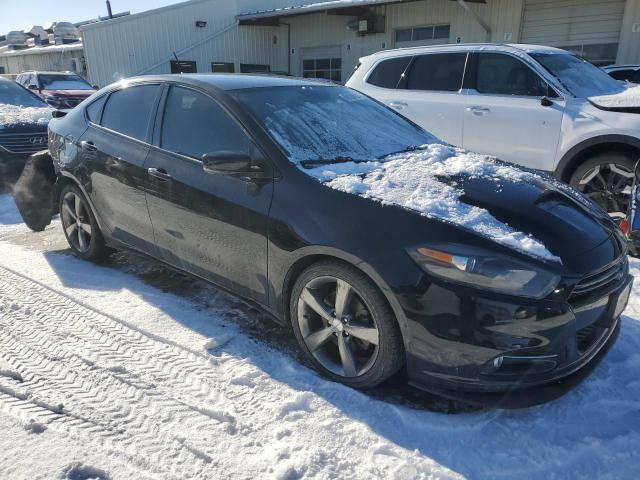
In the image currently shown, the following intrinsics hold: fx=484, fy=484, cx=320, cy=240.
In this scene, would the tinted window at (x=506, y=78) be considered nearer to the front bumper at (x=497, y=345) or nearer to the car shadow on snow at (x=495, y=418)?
the car shadow on snow at (x=495, y=418)

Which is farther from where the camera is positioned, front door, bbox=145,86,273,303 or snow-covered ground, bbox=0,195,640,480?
front door, bbox=145,86,273,303

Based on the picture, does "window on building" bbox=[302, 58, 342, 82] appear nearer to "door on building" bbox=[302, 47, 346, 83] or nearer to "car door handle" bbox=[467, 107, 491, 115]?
"door on building" bbox=[302, 47, 346, 83]

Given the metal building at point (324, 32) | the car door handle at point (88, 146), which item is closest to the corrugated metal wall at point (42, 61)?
the metal building at point (324, 32)

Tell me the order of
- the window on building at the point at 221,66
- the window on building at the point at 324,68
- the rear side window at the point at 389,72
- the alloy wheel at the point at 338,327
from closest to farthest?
1. the alloy wheel at the point at 338,327
2. the rear side window at the point at 389,72
3. the window on building at the point at 324,68
4. the window on building at the point at 221,66

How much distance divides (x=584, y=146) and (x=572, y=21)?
30.5 ft

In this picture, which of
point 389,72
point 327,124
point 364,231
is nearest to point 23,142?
point 389,72

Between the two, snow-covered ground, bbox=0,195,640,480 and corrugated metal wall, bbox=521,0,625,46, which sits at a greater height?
corrugated metal wall, bbox=521,0,625,46

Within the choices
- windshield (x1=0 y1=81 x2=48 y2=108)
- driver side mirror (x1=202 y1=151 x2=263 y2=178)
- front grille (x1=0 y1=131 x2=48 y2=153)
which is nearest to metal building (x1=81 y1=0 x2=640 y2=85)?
windshield (x1=0 y1=81 x2=48 y2=108)

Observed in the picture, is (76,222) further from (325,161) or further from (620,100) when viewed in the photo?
(620,100)

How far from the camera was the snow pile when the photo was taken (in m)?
4.79

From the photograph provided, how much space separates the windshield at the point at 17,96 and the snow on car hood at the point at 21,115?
275mm

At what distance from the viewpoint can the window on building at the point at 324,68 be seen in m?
18.1

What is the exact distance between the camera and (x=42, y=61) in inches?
1051

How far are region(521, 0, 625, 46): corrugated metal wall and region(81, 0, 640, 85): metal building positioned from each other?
2 centimetres
